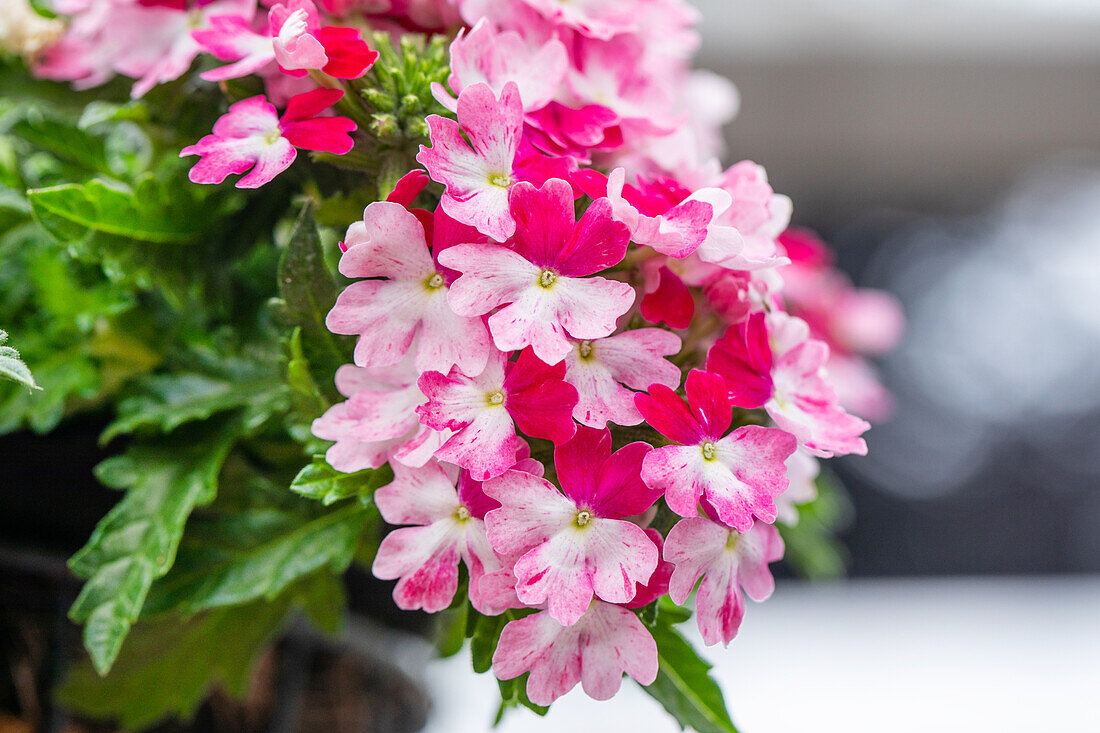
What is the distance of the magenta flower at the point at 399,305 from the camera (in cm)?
24

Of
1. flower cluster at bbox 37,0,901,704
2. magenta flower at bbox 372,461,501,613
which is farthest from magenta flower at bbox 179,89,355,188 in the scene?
magenta flower at bbox 372,461,501,613

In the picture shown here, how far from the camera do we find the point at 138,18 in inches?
13.5

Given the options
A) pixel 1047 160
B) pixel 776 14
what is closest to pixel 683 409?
pixel 776 14

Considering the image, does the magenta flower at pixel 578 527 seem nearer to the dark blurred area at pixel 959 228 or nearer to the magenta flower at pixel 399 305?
the magenta flower at pixel 399 305

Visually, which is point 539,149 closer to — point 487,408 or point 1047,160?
point 487,408

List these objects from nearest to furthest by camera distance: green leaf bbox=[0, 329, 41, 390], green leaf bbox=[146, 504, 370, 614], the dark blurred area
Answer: green leaf bbox=[0, 329, 41, 390], green leaf bbox=[146, 504, 370, 614], the dark blurred area

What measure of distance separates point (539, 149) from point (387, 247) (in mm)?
65

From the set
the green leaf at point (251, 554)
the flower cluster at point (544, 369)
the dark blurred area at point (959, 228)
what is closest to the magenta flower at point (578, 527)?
the flower cluster at point (544, 369)

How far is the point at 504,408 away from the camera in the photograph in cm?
24

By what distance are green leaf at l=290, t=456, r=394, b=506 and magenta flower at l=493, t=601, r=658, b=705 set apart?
0.25 feet

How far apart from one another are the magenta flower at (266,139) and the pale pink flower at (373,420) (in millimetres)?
69

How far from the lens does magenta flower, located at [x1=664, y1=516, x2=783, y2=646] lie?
24cm

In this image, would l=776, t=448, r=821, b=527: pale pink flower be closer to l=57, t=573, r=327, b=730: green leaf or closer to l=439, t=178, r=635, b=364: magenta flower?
l=439, t=178, r=635, b=364: magenta flower

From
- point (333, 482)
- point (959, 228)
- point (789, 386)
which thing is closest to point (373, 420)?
point (333, 482)
